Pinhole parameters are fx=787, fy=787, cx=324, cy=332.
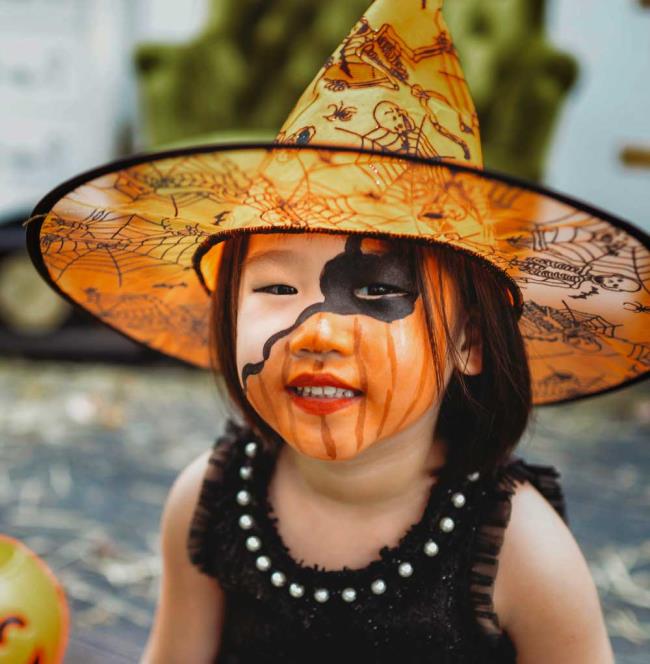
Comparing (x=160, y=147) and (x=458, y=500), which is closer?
(x=458, y=500)

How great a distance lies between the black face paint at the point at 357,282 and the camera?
697mm

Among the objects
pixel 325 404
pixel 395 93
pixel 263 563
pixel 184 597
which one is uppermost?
pixel 395 93

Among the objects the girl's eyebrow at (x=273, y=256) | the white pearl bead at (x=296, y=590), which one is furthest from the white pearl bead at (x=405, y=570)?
the girl's eyebrow at (x=273, y=256)

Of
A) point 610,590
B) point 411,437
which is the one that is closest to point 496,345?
point 411,437

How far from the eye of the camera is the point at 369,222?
66cm

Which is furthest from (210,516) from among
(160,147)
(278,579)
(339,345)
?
(160,147)

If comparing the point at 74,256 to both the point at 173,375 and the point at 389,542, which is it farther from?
the point at 173,375

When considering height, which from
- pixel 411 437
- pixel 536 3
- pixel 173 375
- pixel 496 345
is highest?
pixel 536 3

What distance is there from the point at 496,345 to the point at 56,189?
44cm

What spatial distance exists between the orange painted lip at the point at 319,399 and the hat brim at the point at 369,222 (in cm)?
13

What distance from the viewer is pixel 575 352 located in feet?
2.87

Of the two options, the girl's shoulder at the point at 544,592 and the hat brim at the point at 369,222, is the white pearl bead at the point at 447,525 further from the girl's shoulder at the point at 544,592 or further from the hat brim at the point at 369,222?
the hat brim at the point at 369,222

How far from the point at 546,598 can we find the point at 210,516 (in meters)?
0.38

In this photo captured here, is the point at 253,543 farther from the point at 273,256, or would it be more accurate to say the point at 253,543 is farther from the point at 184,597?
the point at 273,256
